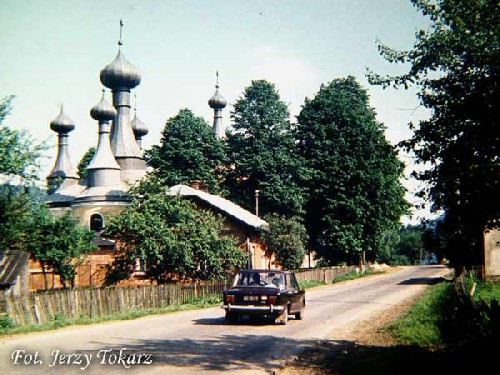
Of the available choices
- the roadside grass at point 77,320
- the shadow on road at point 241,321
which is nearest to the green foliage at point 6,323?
the roadside grass at point 77,320

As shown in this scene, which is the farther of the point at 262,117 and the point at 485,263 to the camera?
the point at 262,117

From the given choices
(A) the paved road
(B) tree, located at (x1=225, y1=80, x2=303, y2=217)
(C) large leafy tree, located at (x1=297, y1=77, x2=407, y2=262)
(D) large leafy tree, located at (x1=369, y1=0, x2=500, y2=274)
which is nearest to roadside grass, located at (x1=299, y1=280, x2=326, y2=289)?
(C) large leafy tree, located at (x1=297, y1=77, x2=407, y2=262)

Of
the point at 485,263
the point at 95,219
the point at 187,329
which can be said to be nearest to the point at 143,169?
the point at 95,219

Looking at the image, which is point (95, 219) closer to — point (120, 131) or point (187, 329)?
point (120, 131)

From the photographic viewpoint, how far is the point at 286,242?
124 feet

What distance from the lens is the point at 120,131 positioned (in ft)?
185

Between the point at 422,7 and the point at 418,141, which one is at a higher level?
the point at 422,7

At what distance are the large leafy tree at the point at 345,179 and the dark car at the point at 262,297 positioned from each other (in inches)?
1142

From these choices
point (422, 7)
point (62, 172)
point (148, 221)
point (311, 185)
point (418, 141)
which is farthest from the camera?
point (62, 172)

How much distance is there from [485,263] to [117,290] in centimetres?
2330

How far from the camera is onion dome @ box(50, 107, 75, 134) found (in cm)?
6562

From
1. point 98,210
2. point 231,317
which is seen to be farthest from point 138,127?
point 231,317

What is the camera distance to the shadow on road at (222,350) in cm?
898

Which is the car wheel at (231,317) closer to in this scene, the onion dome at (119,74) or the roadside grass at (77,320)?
the roadside grass at (77,320)
